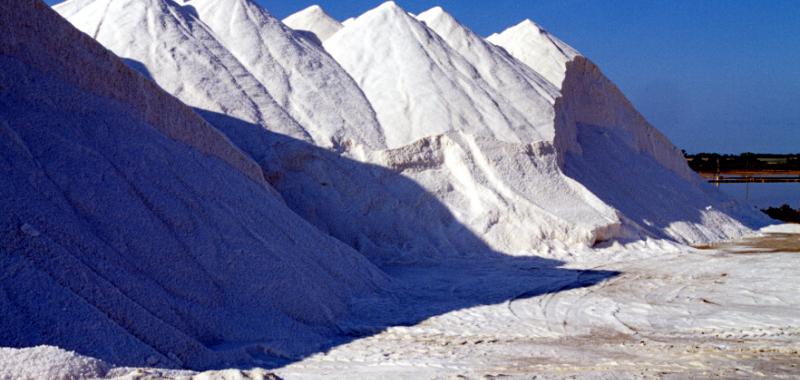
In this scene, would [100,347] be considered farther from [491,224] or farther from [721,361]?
[491,224]

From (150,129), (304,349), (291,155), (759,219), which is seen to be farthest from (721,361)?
(759,219)

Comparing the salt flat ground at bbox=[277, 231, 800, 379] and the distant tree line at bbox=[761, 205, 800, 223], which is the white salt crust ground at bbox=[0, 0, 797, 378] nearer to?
the salt flat ground at bbox=[277, 231, 800, 379]

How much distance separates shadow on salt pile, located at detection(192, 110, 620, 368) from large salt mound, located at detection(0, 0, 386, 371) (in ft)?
5.12

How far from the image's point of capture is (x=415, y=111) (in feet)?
52.4

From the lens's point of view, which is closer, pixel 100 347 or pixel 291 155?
pixel 100 347

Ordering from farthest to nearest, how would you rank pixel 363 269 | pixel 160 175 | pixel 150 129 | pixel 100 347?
1. pixel 363 269
2. pixel 150 129
3. pixel 160 175
4. pixel 100 347

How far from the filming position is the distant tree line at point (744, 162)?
37903mm

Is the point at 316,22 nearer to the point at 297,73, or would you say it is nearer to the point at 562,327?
the point at 297,73

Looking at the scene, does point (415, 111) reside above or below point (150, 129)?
above

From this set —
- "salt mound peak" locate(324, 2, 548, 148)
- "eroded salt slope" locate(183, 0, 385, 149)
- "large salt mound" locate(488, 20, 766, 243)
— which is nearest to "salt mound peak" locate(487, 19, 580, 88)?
"large salt mound" locate(488, 20, 766, 243)

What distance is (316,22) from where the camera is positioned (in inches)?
851

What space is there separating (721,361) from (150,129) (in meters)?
6.18

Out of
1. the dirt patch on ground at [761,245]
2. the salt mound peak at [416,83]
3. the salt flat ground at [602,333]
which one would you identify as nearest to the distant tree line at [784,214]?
the dirt patch on ground at [761,245]

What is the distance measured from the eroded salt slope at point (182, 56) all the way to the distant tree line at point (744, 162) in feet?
85.1
